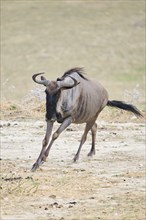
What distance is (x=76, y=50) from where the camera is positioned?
177ft

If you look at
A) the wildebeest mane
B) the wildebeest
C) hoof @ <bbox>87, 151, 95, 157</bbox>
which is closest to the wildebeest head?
the wildebeest

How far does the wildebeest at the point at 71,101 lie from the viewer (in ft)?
51.6

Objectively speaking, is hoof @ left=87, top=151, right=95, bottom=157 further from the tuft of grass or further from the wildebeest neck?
the tuft of grass

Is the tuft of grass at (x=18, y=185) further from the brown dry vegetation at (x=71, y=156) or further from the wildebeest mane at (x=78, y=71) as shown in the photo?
the wildebeest mane at (x=78, y=71)

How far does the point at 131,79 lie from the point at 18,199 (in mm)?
35238

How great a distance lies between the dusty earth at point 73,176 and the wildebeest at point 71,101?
570 mm

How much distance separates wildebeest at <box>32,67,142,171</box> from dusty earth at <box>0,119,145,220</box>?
570mm

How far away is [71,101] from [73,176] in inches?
69.0

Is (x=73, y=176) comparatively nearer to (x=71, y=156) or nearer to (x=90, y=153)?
(x=71, y=156)

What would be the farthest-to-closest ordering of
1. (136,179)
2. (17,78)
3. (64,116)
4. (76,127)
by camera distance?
(17,78)
(76,127)
(64,116)
(136,179)

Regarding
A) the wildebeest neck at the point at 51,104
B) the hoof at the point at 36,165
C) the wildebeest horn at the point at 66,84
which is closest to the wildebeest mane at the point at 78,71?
the wildebeest horn at the point at 66,84

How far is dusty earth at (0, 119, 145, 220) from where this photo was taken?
12227 mm

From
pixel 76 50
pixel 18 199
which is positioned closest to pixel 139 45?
pixel 76 50

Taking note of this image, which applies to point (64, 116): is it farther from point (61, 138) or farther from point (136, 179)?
point (61, 138)
